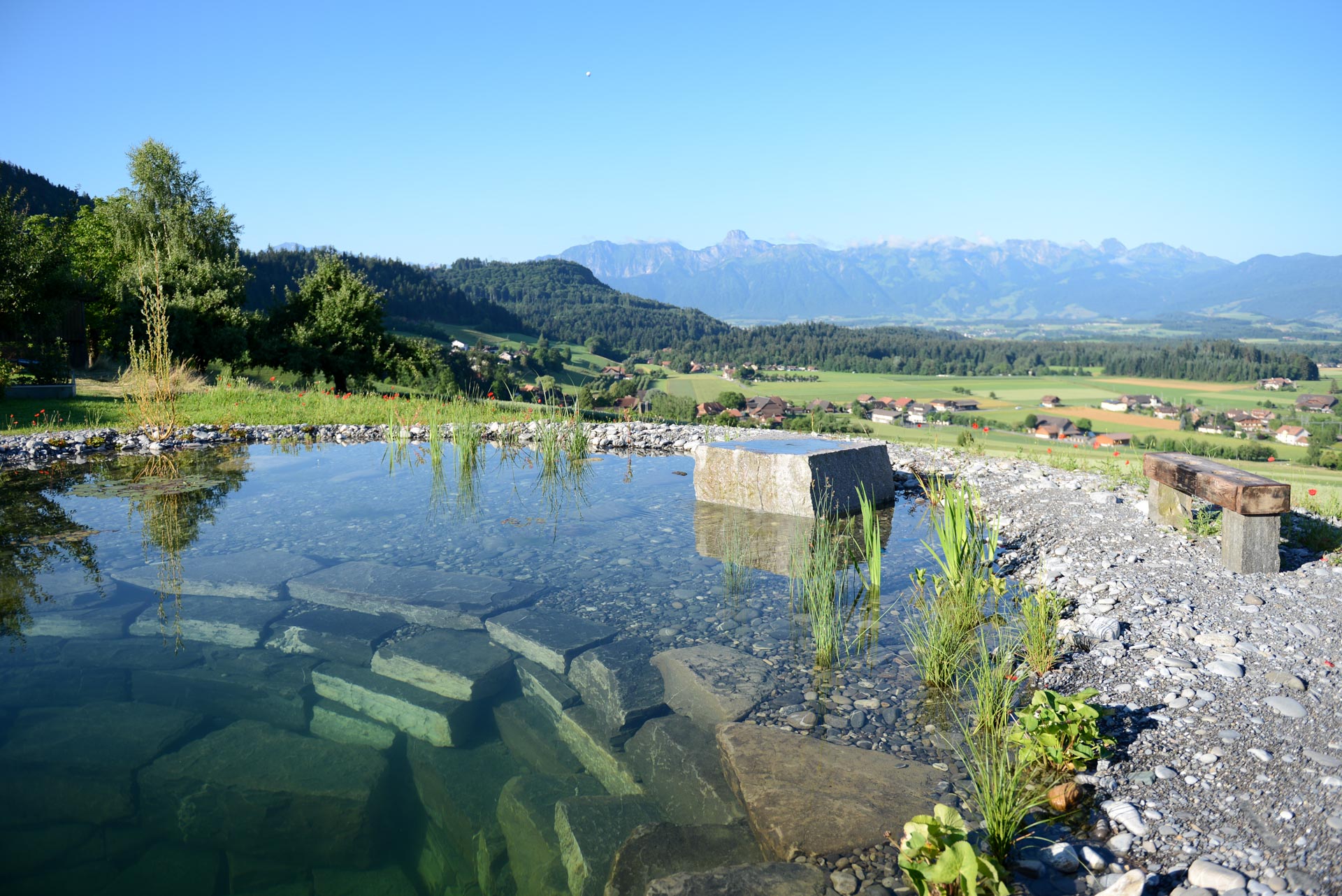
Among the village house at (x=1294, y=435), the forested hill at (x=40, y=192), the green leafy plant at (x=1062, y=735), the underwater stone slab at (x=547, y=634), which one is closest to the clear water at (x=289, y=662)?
the underwater stone slab at (x=547, y=634)

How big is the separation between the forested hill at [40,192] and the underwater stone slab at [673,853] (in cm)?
6493

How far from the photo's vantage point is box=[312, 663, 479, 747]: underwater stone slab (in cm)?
331

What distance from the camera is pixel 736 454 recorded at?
7301mm

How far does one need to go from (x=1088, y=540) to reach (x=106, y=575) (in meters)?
6.98

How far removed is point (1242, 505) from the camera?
435cm

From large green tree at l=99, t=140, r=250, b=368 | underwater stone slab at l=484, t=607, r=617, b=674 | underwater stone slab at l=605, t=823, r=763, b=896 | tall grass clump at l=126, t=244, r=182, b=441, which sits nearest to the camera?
underwater stone slab at l=605, t=823, r=763, b=896

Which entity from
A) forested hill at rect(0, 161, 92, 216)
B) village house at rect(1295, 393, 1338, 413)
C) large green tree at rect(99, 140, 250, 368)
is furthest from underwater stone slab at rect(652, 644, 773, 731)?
forested hill at rect(0, 161, 92, 216)

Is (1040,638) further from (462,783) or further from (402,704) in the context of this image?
(402,704)

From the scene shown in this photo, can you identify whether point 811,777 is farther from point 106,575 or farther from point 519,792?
point 106,575

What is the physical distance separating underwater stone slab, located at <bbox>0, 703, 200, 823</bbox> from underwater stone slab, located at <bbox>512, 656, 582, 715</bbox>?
1434 millimetres

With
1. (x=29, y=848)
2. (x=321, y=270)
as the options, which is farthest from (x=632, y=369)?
(x=29, y=848)

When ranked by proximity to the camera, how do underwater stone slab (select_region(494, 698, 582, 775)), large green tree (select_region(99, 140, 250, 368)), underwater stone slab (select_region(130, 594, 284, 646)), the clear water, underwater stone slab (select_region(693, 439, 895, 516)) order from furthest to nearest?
large green tree (select_region(99, 140, 250, 368))
underwater stone slab (select_region(693, 439, 895, 516))
underwater stone slab (select_region(130, 594, 284, 646))
underwater stone slab (select_region(494, 698, 582, 775))
the clear water

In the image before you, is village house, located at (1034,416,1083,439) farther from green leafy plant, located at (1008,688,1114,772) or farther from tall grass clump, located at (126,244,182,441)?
tall grass clump, located at (126,244,182,441)

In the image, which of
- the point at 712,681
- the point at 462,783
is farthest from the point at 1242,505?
the point at 462,783
